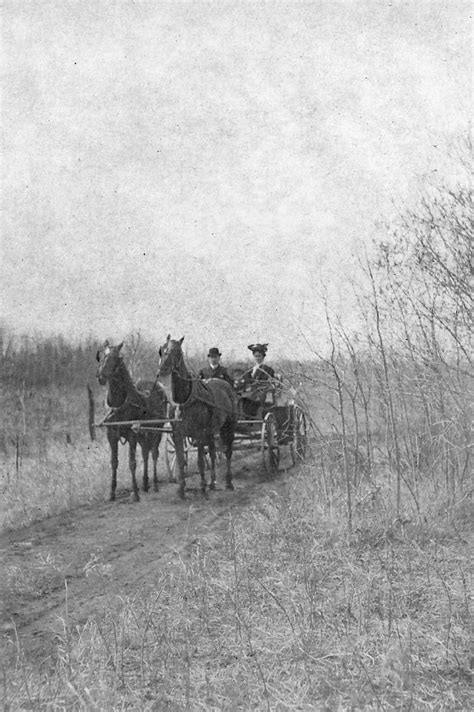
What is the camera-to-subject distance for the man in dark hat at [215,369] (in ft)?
43.9

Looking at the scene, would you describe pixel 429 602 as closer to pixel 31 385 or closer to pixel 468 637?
pixel 468 637

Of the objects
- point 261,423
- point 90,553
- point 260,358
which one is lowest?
point 90,553

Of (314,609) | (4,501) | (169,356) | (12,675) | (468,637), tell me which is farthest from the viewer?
(4,501)

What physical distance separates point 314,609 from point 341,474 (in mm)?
3707

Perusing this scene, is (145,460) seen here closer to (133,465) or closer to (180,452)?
(133,465)

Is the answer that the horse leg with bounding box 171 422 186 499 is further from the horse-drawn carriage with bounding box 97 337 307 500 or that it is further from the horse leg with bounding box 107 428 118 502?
the horse leg with bounding box 107 428 118 502

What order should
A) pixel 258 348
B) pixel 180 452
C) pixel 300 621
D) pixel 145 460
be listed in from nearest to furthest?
pixel 300 621 → pixel 180 452 → pixel 145 460 → pixel 258 348

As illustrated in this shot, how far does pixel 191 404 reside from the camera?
1091cm

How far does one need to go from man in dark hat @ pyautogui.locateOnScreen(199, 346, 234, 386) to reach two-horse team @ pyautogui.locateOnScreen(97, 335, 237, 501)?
3.45 feet

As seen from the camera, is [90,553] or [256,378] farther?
[256,378]

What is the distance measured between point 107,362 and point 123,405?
2.86 ft

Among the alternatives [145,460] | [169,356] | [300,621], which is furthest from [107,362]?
[300,621]

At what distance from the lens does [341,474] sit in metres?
8.48

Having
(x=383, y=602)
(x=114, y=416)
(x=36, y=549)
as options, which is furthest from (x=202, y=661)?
(x=114, y=416)
